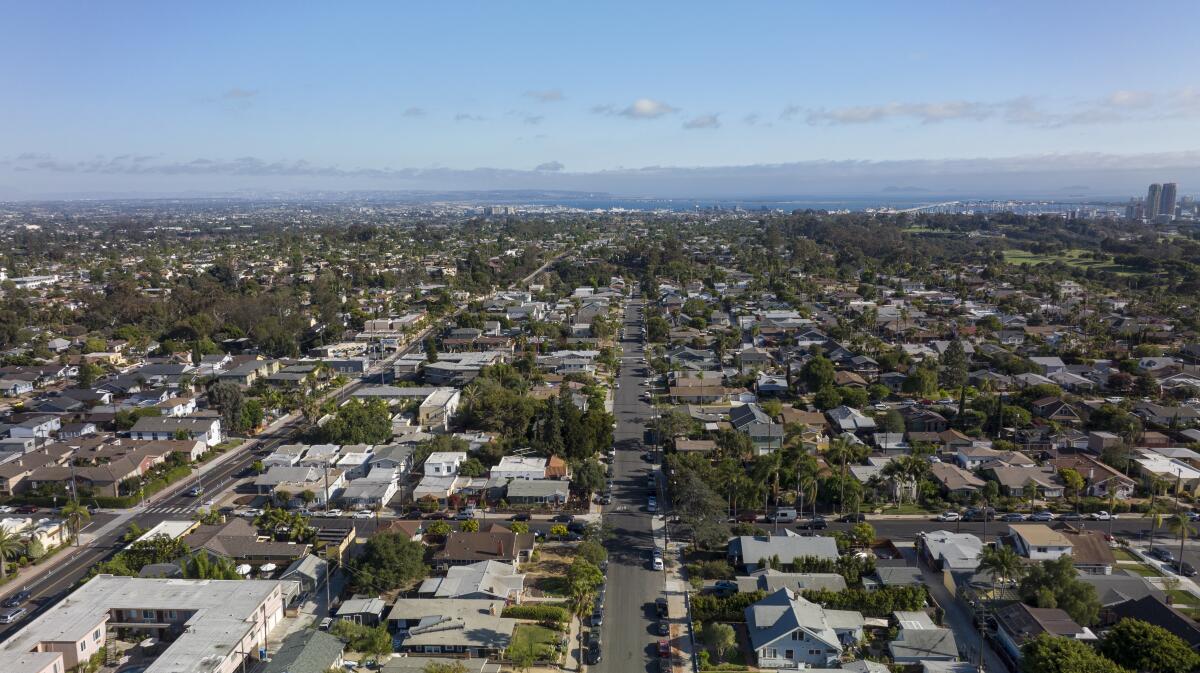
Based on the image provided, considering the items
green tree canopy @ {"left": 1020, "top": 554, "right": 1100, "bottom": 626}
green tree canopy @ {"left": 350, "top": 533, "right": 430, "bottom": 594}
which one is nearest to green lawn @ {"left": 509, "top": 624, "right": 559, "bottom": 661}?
green tree canopy @ {"left": 350, "top": 533, "right": 430, "bottom": 594}

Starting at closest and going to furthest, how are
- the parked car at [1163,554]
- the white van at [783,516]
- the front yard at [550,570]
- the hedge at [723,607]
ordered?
the hedge at [723,607] → the front yard at [550,570] → the parked car at [1163,554] → the white van at [783,516]

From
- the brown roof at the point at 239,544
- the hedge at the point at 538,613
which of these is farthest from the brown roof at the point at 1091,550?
the brown roof at the point at 239,544

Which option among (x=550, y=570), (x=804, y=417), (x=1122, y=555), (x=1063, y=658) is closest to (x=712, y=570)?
(x=550, y=570)

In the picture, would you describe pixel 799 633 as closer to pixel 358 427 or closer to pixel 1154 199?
pixel 358 427

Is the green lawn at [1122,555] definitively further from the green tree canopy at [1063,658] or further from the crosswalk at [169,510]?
the crosswalk at [169,510]

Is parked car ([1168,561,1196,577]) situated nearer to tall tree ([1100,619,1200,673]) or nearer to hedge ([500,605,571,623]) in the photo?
tall tree ([1100,619,1200,673])

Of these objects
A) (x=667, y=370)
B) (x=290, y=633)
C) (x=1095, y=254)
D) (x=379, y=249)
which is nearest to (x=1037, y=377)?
(x=667, y=370)

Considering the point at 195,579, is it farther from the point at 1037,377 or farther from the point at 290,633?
the point at 1037,377
